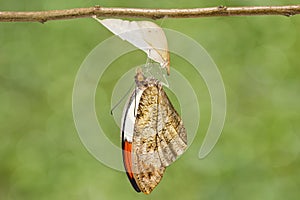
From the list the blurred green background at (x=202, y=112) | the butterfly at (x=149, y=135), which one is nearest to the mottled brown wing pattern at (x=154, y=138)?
the butterfly at (x=149, y=135)

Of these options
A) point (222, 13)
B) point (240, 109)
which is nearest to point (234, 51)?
point (240, 109)

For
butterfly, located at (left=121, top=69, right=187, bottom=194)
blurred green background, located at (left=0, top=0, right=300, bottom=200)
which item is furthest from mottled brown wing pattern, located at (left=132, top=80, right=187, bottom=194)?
blurred green background, located at (left=0, top=0, right=300, bottom=200)

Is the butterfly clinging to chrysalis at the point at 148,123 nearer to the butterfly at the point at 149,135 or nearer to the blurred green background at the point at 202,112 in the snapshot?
the butterfly at the point at 149,135

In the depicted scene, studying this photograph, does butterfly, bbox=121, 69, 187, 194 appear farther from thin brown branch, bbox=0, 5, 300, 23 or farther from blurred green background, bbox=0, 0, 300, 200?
blurred green background, bbox=0, 0, 300, 200

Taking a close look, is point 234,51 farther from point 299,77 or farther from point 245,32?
point 299,77

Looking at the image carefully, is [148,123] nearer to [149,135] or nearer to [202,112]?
[149,135]

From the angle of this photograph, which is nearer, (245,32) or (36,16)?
(36,16)
